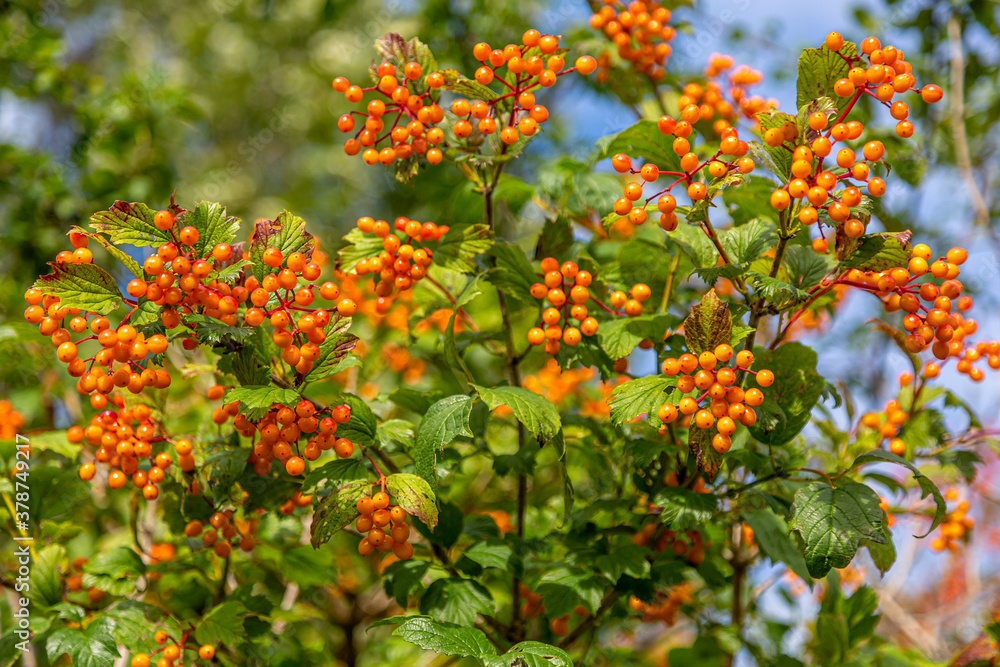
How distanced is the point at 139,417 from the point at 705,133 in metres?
1.67

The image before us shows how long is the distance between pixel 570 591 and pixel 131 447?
3.08 ft

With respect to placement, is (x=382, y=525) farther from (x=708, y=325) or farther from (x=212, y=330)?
(x=708, y=325)

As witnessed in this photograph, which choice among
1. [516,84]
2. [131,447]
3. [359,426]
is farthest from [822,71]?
[131,447]

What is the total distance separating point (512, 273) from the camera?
148 cm

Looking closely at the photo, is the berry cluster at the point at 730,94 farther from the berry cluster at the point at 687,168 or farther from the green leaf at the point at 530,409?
the green leaf at the point at 530,409

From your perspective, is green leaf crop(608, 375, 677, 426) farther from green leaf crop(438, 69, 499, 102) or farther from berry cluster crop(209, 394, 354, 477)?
green leaf crop(438, 69, 499, 102)

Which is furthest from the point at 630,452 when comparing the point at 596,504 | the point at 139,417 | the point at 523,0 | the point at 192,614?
the point at 523,0

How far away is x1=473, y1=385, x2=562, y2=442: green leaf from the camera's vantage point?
1.26 meters

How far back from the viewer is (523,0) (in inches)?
150

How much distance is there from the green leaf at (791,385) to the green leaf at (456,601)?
0.65 metres

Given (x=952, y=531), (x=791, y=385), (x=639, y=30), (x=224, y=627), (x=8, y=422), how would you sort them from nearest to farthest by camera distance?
(x=791, y=385) < (x=224, y=627) < (x=952, y=531) < (x=639, y=30) < (x=8, y=422)

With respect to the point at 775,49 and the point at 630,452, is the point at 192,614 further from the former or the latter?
the point at 775,49

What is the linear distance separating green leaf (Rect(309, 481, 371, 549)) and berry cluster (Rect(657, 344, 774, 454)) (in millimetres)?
547

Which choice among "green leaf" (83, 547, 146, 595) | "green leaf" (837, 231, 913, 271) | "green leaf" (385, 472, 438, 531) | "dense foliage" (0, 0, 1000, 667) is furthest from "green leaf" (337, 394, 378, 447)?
"green leaf" (837, 231, 913, 271)
